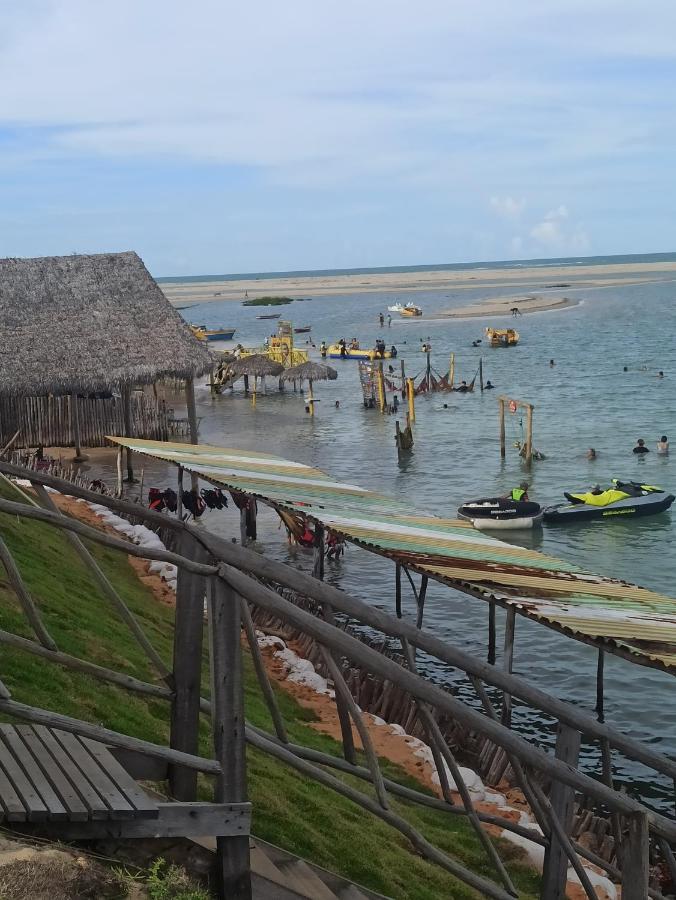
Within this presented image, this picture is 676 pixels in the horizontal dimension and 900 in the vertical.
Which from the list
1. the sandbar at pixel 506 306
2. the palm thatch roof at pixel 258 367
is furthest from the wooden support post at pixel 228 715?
the sandbar at pixel 506 306

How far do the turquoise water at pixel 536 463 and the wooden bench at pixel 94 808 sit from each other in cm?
873

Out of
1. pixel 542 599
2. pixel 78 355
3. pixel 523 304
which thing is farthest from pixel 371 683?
pixel 523 304

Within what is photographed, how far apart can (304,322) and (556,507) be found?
9037 cm

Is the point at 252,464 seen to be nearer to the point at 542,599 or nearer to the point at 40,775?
the point at 542,599

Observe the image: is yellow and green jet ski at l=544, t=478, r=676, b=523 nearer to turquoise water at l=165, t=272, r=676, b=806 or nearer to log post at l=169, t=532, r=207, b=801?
turquoise water at l=165, t=272, r=676, b=806

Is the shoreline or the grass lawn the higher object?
the shoreline

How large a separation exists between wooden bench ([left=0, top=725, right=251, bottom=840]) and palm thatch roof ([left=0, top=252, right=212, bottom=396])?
20631mm

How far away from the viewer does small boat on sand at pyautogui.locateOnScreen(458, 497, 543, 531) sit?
933 inches

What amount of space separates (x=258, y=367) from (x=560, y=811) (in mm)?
40964

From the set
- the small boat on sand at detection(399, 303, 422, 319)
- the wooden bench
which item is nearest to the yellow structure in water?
the wooden bench

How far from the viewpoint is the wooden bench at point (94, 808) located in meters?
A: 4.43

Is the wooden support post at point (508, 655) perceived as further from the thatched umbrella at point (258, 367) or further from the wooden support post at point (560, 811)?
the thatched umbrella at point (258, 367)

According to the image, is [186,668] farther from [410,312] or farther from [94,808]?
[410,312]

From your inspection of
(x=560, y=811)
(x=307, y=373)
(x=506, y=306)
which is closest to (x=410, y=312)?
(x=506, y=306)
